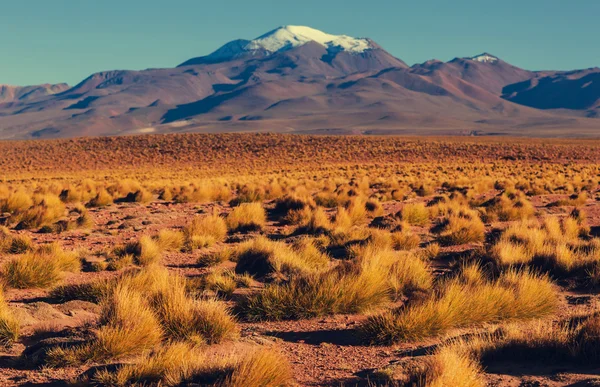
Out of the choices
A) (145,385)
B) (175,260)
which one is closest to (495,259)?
(175,260)

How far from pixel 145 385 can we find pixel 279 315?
277cm

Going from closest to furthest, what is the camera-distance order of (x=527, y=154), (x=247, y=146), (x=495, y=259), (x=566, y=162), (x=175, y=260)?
(x=495, y=259) → (x=175, y=260) → (x=566, y=162) → (x=527, y=154) → (x=247, y=146)

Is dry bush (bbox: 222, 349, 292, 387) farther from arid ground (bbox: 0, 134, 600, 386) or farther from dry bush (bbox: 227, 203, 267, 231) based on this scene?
dry bush (bbox: 227, 203, 267, 231)

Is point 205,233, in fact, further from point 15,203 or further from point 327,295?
point 15,203

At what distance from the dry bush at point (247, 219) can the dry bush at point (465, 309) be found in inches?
334

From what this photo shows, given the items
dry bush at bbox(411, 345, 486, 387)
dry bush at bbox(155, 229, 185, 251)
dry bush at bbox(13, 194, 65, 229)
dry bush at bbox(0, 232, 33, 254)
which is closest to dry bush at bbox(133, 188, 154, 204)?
dry bush at bbox(13, 194, 65, 229)

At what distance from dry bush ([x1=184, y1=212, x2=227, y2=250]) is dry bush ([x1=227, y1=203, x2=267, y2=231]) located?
1.89 ft

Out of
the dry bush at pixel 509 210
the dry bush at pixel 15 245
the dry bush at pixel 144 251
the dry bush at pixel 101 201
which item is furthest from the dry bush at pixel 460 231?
the dry bush at pixel 101 201

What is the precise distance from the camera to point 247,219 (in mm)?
16812

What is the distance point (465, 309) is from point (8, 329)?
5.03 meters

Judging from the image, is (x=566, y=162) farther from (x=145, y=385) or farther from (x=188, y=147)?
(x=145, y=385)

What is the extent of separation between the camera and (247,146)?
69.4 metres

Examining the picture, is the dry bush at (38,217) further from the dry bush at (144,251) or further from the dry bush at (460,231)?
the dry bush at (460,231)

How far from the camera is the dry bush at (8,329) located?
21.5 ft
